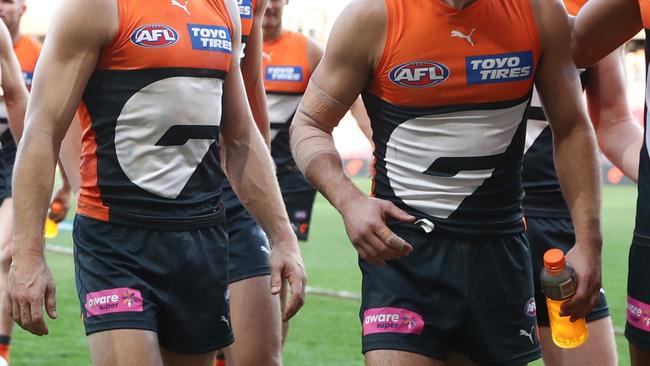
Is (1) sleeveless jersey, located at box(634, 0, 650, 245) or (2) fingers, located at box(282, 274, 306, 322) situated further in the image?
(2) fingers, located at box(282, 274, 306, 322)

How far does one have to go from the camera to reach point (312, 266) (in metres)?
14.7

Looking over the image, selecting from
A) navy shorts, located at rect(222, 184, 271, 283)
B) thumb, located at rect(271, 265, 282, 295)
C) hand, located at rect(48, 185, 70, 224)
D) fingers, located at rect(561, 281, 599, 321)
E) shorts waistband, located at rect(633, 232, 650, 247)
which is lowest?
hand, located at rect(48, 185, 70, 224)

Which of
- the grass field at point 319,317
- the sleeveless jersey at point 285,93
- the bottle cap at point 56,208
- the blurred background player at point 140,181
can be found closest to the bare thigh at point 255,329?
the blurred background player at point 140,181

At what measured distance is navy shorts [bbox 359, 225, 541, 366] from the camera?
4.04 m

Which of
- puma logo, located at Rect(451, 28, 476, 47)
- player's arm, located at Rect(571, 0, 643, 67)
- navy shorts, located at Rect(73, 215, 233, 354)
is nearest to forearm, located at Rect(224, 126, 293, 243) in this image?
navy shorts, located at Rect(73, 215, 233, 354)

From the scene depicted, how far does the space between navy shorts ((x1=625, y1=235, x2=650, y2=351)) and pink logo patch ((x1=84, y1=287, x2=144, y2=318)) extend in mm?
1621

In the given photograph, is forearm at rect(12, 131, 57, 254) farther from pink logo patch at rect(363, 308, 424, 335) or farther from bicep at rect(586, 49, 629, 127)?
bicep at rect(586, 49, 629, 127)

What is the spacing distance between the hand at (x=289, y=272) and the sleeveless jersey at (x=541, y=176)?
1373 millimetres

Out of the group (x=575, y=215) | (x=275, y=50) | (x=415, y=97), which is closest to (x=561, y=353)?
(x=575, y=215)

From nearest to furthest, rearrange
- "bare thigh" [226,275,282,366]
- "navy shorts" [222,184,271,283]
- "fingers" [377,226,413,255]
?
"fingers" [377,226,413,255] → "bare thigh" [226,275,282,366] → "navy shorts" [222,184,271,283]

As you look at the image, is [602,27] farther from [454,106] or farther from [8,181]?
[8,181]

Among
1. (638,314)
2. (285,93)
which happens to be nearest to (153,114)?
(638,314)

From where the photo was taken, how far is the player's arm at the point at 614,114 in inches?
191

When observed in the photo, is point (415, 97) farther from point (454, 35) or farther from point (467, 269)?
point (467, 269)
